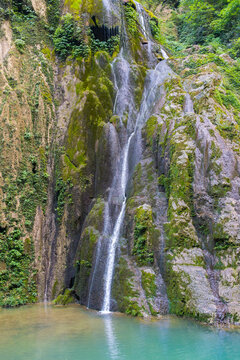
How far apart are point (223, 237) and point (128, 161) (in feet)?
22.0

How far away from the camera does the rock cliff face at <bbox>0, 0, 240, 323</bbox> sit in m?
11.2

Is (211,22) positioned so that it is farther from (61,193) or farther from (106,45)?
(61,193)

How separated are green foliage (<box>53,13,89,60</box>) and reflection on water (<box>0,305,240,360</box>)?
15737 millimetres

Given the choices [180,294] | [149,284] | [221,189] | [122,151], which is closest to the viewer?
[180,294]

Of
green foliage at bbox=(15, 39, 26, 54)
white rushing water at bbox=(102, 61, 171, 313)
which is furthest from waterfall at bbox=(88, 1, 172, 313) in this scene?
green foliage at bbox=(15, 39, 26, 54)

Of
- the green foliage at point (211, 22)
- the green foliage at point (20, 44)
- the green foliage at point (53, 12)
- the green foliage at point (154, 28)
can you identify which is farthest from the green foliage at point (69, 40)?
the green foliage at point (211, 22)

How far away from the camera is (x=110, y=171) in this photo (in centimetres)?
1585

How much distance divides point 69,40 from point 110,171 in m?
10.0

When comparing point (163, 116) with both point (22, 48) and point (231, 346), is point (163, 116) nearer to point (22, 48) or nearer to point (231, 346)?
point (22, 48)

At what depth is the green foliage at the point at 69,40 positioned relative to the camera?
19.5m

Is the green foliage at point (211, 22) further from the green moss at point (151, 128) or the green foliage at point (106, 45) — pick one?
the green moss at point (151, 128)

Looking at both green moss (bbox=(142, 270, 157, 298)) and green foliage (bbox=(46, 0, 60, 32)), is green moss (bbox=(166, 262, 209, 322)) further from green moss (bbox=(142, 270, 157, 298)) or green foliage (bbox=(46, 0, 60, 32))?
green foliage (bbox=(46, 0, 60, 32))

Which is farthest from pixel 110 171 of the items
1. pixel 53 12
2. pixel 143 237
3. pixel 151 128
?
pixel 53 12

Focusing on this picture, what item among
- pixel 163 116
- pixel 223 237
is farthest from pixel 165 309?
pixel 163 116
